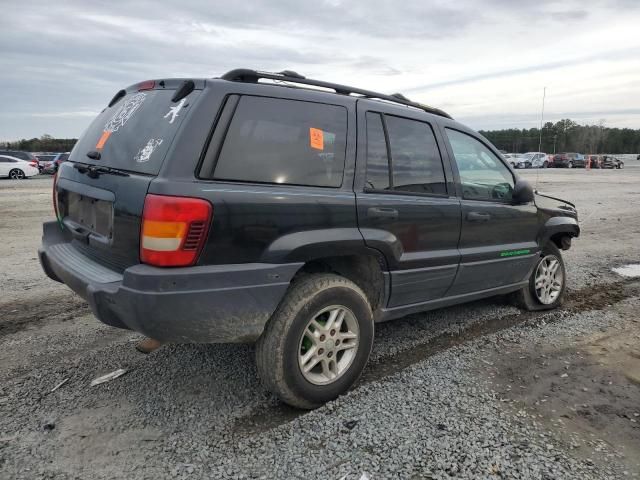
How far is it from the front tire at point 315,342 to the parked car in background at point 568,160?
4994cm

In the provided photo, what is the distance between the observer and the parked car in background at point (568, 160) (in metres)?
46.4

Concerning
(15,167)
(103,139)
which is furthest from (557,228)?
(15,167)

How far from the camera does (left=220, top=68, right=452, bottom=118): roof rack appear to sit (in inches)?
109

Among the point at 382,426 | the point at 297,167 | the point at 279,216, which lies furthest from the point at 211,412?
the point at 297,167

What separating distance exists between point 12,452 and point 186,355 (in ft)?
4.23

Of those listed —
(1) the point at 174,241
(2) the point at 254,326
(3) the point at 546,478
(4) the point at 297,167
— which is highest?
(4) the point at 297,167

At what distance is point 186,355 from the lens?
3576 mm

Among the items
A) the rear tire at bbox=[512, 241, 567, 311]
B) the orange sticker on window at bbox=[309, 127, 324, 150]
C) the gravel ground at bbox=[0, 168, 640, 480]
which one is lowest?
the gravel ground at bbox=[0, 168, 640, 480]

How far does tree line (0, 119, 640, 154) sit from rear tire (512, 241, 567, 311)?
5233 centimetres

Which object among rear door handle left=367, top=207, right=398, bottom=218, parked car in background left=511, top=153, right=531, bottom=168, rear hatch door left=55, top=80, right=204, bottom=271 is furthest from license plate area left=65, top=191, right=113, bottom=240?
parked car in background left=511, top=153, right=531, bottom=168

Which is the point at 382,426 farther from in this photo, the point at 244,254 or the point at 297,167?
the point at 297,167

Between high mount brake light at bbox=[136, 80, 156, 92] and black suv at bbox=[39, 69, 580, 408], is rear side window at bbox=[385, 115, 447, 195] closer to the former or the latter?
black suv at bbox=[39, 69, 580, 408]

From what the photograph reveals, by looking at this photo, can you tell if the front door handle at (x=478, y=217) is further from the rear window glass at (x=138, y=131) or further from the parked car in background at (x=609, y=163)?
the parked car in background at (x=609, y=163)

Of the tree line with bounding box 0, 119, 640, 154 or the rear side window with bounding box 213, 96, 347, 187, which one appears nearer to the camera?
the rear side window with bounding box 213, 96, 347, 187
